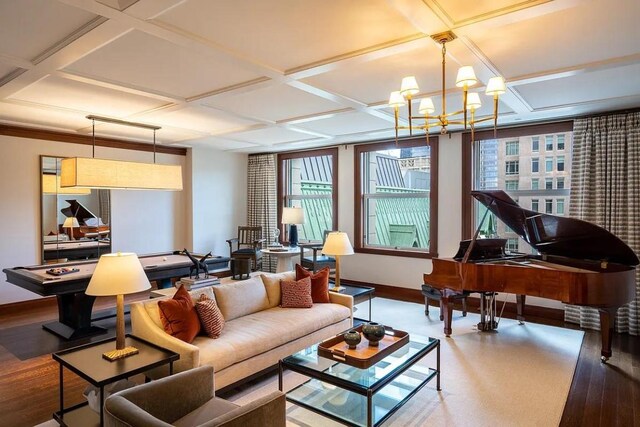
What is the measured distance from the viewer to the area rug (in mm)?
2824

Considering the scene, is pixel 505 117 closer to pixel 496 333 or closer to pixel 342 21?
pixel 496 333

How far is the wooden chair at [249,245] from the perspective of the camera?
282 inches

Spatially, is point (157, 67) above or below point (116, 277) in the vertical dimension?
above

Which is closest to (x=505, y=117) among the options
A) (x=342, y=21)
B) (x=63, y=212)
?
(x=342, y=21)

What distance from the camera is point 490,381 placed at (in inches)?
134

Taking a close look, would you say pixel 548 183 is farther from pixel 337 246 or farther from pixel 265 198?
pixel 265 198

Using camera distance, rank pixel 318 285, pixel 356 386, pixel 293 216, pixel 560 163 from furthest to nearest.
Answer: pixel 293 216, pixel 560 163, pixel 318 285, pixel 356 386

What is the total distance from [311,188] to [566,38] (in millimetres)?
5825

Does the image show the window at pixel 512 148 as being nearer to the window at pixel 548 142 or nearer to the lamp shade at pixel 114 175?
the window at pixel 548 142

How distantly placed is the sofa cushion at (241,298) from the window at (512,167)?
13.0ft

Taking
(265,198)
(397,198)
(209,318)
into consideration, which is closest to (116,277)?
(209,318)

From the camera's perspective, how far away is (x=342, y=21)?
2.44 m

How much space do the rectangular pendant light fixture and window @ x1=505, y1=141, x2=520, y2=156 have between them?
470 centimetres

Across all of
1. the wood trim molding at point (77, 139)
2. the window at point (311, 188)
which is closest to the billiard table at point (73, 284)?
the wood trim molding at point (77, 139)
